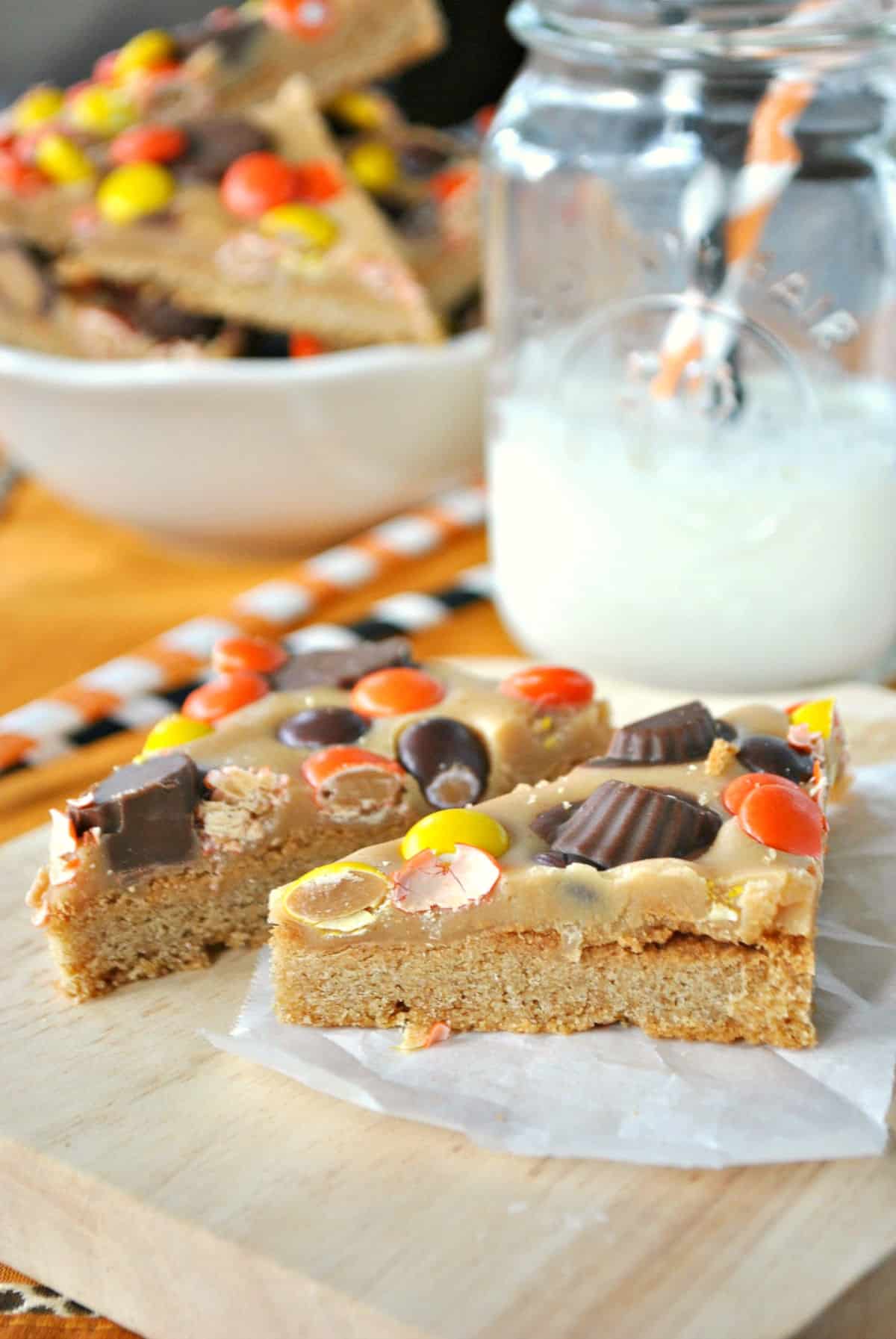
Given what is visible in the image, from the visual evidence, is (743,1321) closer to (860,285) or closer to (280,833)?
(280,833)

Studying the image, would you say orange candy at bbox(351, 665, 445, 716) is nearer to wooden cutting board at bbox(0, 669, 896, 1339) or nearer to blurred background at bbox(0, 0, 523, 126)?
wooden cutting board at bbox(0, 669, 896, 1339)

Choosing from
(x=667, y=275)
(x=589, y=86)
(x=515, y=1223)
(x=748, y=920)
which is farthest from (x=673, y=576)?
(x=515, y=1223)

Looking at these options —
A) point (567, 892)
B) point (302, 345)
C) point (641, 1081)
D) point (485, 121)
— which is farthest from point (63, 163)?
point (641, 1081)

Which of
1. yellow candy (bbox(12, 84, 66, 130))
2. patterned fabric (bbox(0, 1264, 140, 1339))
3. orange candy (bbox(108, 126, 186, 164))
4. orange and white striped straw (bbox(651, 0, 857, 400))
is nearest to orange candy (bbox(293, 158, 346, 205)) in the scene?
orange candy (bbox(108, 126, 186, 164))

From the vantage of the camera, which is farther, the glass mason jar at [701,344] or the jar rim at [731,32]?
the glass mason jar at [701,344]

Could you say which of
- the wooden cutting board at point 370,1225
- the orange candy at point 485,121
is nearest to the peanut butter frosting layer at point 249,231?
the orange candy at point 485,121

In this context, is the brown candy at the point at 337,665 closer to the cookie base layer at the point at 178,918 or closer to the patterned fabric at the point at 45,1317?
the cookie base layer at the point at 178,918

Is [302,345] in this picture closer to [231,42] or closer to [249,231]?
[249,231]
